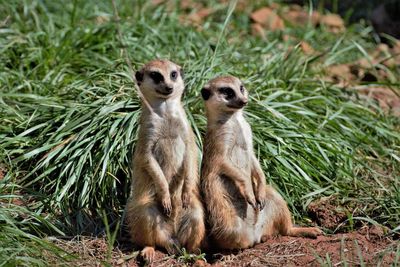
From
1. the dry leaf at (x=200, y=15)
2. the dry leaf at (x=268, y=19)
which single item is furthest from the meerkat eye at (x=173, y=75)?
the dry leaf at (x=268, y=19)

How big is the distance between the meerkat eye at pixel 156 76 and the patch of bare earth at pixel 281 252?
943 mm

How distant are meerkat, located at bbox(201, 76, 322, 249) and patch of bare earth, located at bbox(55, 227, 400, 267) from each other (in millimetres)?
88

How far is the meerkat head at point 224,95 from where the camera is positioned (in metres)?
4.54

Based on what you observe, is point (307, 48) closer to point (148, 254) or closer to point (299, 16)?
point (299, 16)

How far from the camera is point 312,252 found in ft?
13.9

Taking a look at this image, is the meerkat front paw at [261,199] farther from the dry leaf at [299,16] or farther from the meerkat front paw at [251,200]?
the dry leaf at [299,16]

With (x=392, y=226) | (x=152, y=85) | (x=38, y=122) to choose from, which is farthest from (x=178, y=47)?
(x=392, y=226)

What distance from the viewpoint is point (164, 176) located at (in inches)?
176

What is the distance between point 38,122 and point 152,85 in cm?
132

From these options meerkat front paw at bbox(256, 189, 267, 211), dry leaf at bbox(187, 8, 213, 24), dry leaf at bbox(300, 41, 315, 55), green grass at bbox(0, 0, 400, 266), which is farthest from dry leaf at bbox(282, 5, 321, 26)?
meerkat front paw at bbox(256, 189, 267, 211)

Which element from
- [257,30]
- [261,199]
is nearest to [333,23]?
[257,30]

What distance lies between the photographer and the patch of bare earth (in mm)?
4250

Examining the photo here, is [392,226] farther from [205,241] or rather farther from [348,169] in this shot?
[205,241]

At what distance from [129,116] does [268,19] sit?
326 cm
